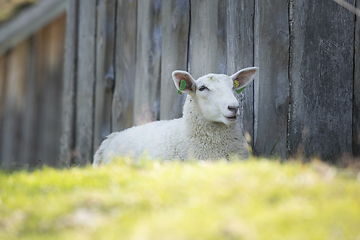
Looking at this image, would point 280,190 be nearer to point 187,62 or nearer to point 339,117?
point 339,117

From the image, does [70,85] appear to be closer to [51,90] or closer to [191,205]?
[51,90]

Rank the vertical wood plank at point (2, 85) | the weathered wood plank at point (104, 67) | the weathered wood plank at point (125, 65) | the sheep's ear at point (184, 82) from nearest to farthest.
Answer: the sheep's ear at point (184, 82), the weathered wood plank at point (125, 65), the weathered wood plank at point (104, 67), the vertical wood plank at point (2, 85)

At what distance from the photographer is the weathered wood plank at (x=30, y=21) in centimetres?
793

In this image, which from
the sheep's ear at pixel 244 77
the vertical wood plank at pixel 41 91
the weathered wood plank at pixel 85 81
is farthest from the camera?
the vertical wood plank at pixel 41 91

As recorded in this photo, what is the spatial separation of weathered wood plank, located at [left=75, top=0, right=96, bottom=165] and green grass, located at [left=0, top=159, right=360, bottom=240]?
405cm

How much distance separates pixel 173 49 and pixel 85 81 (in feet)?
7.25

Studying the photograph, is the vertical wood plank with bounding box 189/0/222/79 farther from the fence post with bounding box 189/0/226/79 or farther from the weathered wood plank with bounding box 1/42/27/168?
the weathered wood plank with bounding box 1/42/27/168

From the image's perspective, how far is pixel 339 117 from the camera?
171 inches

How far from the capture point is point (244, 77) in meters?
4.56

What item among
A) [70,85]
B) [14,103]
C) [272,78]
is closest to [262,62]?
[272,78]

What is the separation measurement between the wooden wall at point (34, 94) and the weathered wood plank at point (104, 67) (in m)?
2.39

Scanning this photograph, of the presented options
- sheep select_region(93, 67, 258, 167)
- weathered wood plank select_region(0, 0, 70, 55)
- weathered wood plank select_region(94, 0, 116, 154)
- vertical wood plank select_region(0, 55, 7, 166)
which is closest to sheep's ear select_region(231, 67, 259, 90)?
sheep select_region(93, 67, 258, 167)

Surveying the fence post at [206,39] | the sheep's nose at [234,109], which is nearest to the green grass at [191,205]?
the sheep's nose at [234,109]

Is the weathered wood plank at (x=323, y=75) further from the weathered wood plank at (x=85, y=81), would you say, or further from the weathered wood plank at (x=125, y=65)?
the weathered wood plank at (x=85, y=81)
